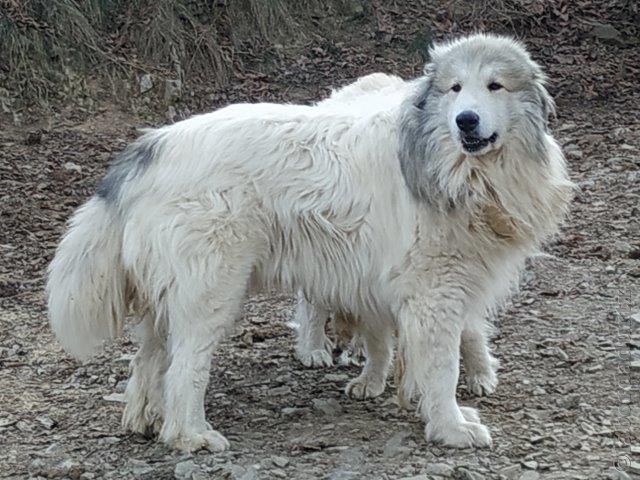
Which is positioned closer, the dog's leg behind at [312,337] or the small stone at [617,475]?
the small stone at [617,475]

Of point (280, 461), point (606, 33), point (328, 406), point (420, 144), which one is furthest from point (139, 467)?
point (606, 33)

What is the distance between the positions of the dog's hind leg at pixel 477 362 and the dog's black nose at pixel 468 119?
1154 millimetres

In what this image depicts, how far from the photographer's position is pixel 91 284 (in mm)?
4688

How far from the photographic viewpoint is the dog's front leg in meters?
4.55

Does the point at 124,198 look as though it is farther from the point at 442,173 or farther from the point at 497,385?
the point at 497,385

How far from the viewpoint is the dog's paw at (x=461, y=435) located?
4496 mm

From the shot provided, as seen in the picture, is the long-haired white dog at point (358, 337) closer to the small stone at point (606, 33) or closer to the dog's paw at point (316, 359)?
the dog's paw at point (316, 359)

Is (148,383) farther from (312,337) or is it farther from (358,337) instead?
(358,337)

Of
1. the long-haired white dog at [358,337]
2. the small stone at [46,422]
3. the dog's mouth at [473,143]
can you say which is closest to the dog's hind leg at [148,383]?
the small stone at [46,422]

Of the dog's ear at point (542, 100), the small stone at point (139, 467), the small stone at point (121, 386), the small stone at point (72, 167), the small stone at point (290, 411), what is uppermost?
the dog's ear at point (542, 100)

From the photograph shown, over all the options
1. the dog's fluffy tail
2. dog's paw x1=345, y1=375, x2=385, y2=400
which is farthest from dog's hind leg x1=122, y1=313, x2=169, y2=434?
dog's paw x1=345, y1=375, x2=385, y2=400

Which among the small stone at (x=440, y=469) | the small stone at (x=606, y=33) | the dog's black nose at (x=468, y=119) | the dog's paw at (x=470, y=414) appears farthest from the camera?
the small stone at (x=606, y=33)

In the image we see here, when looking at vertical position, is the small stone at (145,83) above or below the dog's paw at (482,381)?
above

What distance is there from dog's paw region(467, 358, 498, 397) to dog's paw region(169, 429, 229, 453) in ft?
4.18
